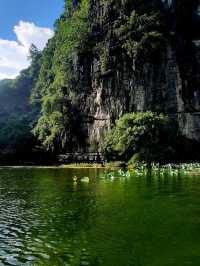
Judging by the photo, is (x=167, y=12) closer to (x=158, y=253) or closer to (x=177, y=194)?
(x=177, y=194)

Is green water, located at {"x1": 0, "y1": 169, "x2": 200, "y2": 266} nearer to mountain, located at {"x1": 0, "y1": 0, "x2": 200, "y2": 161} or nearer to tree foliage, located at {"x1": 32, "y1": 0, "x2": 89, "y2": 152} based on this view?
mountain, located at {"x1": 0, "y1": 0, "x2": 200, "y2": 161}

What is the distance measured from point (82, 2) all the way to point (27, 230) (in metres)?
106

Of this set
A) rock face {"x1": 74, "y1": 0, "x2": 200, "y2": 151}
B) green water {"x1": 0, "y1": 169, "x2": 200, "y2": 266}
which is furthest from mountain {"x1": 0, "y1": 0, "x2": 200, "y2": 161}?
green water {"x1": 0, "y1": 169, "x2": 200, "y2": 266}

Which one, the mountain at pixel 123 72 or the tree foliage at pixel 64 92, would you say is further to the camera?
the tree foliage at pixel 64 92

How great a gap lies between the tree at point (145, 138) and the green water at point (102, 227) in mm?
35317

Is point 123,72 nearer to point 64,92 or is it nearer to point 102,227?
Answer: point 64,92

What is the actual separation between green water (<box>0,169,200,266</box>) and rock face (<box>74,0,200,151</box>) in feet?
166

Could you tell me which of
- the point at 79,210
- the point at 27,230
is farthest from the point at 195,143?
the point at 27,230

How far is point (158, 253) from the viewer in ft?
66.0

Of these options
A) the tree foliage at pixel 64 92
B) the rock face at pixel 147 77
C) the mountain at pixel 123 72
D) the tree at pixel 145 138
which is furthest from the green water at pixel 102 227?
the tree foliage at pixel 64 92

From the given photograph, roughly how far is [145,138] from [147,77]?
20891mm

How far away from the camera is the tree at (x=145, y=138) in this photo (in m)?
81.0

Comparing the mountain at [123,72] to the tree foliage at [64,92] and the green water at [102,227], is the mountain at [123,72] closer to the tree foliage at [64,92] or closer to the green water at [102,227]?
the tree foliage at [64,92]

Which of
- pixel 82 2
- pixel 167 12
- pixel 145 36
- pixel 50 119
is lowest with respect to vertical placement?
pixel 50 119
